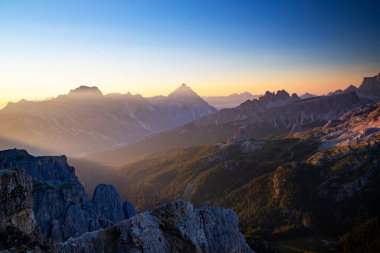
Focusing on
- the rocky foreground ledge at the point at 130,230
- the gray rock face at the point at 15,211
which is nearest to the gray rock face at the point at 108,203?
the rocky foreground ledge at the point at 130,230

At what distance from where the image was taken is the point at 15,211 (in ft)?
137

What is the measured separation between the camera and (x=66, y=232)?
445 feet

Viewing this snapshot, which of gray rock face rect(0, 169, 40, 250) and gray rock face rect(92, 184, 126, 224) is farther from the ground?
gray rock face rect(0, 169, 40, 250)

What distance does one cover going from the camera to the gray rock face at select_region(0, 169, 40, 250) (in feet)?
134

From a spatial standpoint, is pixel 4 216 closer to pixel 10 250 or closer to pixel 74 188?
pixel 10 250

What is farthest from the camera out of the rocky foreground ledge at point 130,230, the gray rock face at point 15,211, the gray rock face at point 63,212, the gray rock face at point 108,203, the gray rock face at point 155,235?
the gray rock face at point 108,203

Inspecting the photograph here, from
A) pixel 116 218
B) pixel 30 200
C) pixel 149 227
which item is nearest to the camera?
pixel 30 200

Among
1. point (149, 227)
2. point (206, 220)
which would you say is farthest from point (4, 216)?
point (206, 220)

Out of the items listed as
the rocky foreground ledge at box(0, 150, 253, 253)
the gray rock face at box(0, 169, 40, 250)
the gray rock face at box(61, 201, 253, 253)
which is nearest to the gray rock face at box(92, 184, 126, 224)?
the rocky foreground ledge at box(0, 150, 253, 253)

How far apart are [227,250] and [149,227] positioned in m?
18.8

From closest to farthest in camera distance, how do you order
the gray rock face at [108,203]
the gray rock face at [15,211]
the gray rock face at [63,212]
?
the gray rock face at [15,211], the gray rock face at [63,212], the gray rock face at [108,203]

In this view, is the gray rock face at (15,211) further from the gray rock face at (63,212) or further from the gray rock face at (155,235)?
the gray rock face at (63,212)

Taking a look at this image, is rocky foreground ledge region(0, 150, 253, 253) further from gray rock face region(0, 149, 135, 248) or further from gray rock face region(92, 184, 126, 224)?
gray rock face region(92, 184, 126, 224)

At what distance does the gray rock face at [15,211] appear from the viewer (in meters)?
40.8
